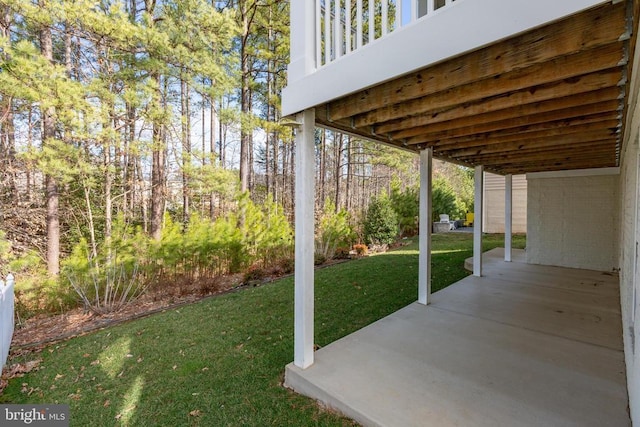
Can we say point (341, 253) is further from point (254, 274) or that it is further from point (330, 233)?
point (254, 274)

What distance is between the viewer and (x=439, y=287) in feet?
19.5

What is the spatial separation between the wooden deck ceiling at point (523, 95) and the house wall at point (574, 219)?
300cm

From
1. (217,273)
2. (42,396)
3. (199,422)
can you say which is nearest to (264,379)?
(199,422)

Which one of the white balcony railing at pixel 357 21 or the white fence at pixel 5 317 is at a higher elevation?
the white balcony railing at pixel 357 21

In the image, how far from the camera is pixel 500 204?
13.8 meters

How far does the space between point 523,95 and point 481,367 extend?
2.57m

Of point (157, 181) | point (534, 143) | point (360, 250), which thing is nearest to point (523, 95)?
point (534, 143)

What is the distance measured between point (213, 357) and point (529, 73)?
406 cm

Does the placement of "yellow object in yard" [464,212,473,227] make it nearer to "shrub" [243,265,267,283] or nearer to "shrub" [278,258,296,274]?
"shrub" [278,258,296,274]

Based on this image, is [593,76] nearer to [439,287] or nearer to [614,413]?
[614,413]

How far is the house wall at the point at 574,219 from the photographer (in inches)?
269

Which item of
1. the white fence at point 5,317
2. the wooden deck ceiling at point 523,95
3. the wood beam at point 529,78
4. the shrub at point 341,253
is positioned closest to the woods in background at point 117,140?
the shrub at point 341,253

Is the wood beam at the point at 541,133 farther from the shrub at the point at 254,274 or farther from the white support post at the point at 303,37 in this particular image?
the shrub at the point at 254,274

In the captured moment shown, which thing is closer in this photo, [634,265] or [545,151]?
[634,265]
